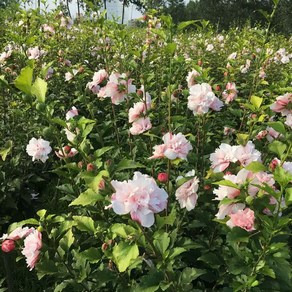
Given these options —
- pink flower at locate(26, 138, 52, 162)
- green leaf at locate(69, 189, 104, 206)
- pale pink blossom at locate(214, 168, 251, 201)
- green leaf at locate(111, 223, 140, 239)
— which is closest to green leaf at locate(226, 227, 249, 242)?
pale pink blossom at locate(214, 168, 251, 201)

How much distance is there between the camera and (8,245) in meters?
1.47

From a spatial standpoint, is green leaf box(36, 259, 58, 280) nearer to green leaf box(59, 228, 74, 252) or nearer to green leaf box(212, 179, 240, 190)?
green leaf box(59, 228, 74, 252)

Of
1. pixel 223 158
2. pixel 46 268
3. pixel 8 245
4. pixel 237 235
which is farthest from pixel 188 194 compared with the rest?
pixel 8 245

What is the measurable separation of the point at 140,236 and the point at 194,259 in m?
0.68

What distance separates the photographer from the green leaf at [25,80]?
4.07 feet

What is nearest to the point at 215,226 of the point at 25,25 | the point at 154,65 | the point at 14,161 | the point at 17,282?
the point at 17,282

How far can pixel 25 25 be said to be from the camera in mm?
4086

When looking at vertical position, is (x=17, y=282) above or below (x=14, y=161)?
below

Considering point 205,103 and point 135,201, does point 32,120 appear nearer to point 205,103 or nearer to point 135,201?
point 205,103

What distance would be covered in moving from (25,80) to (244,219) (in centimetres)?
88

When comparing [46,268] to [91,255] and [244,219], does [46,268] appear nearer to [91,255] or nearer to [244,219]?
[91,255]

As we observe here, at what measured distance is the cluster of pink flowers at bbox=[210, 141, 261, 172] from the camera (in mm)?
1450

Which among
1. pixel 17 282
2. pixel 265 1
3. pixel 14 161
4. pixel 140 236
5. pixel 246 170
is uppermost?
pixel 246 170

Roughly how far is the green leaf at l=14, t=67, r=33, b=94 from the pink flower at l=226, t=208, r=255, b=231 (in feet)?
2.72
